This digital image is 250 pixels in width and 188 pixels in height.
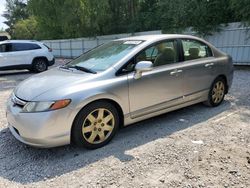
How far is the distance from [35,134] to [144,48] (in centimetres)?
209

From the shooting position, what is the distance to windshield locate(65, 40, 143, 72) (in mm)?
3965

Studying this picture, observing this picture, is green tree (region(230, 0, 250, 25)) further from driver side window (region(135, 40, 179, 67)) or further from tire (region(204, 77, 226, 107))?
driver side window (region(135, 40, 179, 67))

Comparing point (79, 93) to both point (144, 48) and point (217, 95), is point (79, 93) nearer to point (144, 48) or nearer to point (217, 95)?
point (144, 48)

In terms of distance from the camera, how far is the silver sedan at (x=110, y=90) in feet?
10.8

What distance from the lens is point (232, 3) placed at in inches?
388

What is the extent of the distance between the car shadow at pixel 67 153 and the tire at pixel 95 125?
13 cm

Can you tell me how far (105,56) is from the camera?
424cm

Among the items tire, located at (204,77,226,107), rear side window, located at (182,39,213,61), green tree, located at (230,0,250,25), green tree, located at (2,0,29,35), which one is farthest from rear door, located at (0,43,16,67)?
green tree, located at (2,0,29,35)

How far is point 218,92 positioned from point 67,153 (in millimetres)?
3360

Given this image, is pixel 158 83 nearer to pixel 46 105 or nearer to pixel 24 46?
pixel 46 105


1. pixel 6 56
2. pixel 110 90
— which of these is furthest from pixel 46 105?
pixel 6 56

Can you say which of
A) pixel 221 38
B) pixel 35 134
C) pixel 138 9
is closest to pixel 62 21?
pixel 138 9

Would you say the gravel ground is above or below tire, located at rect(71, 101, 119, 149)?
below

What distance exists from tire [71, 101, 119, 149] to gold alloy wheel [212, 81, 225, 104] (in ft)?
8.06
